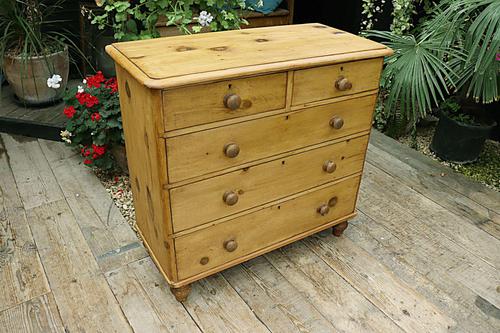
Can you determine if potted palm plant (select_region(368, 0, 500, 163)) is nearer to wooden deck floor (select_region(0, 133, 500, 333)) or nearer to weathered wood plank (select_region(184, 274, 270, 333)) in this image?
wooden deck floor (select_region(0, 133, 500, 333))

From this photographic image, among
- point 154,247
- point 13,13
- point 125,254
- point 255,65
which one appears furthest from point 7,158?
point 255,65

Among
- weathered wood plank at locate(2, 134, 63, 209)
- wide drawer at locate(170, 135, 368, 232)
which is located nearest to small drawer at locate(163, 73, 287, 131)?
wide drawer at locate(170, 135, 368, 232)

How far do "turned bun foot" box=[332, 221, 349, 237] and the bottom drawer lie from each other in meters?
0.06

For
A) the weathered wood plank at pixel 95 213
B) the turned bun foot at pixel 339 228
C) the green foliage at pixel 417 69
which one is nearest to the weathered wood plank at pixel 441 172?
the green foliage at pixel 417 69

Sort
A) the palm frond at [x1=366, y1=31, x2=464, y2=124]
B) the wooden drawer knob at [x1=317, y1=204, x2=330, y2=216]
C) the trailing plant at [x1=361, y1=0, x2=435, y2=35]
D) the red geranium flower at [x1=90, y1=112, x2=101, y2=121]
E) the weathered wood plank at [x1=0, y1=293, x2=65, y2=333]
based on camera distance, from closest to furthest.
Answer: the weathered wood plank at [x1=0, y1=293, x2=65, y2=333] → the wooden drawer knob at [x1=317, y1=204, x2=330, y2=216] → the palm frond at [x1=366, y1=31, x2=464, y2=124] → the red geranium flower at [x1=90, y1=112, x2=101, y2=121] → the trailing plant at [x1=361, y1=0, x2=435, y2=35]

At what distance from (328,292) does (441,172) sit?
4.14 ft

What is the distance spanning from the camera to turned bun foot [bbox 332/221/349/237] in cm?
190

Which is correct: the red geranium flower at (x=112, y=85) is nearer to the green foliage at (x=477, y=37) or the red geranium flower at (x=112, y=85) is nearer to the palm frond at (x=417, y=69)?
the palm frond at (x=417, y=69)

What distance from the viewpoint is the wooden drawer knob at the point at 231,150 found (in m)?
1.34

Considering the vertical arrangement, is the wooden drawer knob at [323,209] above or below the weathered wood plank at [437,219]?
above

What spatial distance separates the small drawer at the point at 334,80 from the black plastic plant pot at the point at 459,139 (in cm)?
122

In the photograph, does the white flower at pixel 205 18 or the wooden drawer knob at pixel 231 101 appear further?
the white flower at pixel 205 18

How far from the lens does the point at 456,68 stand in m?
2.25

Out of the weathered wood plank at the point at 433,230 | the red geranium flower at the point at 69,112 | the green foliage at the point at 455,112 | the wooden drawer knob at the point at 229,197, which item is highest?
the wooden drawer knob at the point at 229,197
